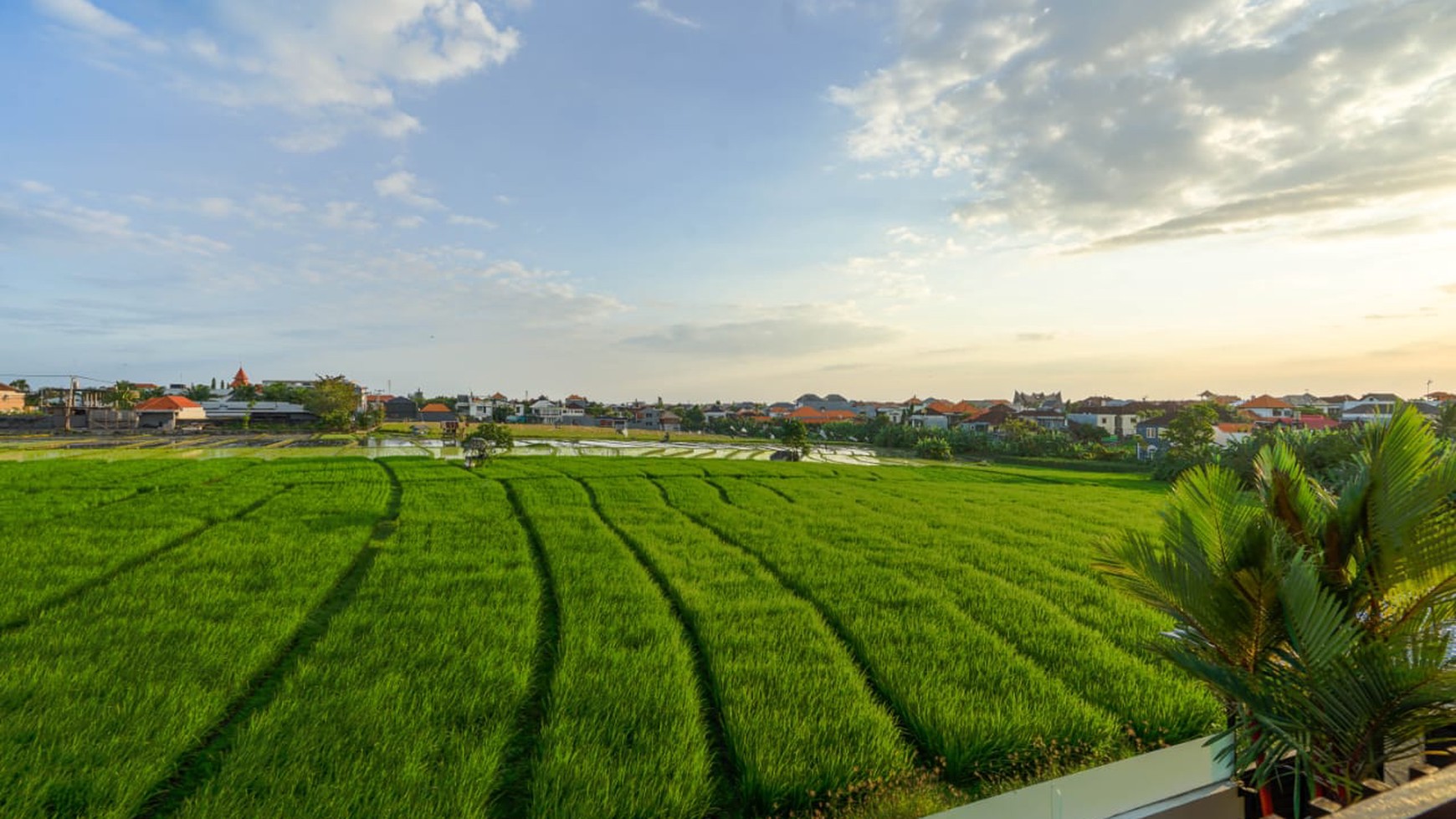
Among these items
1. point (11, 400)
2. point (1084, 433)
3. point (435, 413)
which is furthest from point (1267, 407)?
point (11, 400)

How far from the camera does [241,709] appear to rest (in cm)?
399

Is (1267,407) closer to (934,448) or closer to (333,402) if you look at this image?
(934,448)

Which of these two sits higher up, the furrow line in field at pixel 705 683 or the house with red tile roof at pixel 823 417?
the house with red tile roof at pixel 823 417

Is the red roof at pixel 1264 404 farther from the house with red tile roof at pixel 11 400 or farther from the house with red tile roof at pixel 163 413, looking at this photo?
the house with red tile roof at pixel 11 400

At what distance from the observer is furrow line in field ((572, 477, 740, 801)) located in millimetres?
3498

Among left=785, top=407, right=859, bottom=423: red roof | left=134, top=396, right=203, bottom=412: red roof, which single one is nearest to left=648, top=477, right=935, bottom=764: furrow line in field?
left=134, top=396, right=203, bottom=412: red roof

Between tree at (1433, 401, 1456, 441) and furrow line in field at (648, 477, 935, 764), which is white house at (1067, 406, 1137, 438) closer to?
tree at (1433, 401, 1456, 441)

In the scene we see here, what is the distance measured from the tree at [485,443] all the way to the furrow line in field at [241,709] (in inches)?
561

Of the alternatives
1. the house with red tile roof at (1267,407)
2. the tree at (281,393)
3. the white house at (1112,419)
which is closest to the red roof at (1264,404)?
the house with red tile roof at (1267,407)

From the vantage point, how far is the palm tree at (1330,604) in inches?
83.6

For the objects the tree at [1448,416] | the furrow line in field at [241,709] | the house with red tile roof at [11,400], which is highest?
the house with red tile roof at [11,400]

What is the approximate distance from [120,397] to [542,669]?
76.8m

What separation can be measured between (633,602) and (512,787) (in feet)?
9.61

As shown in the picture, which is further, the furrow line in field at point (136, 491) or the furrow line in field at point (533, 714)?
the furrow line in field at point (136, 491)
